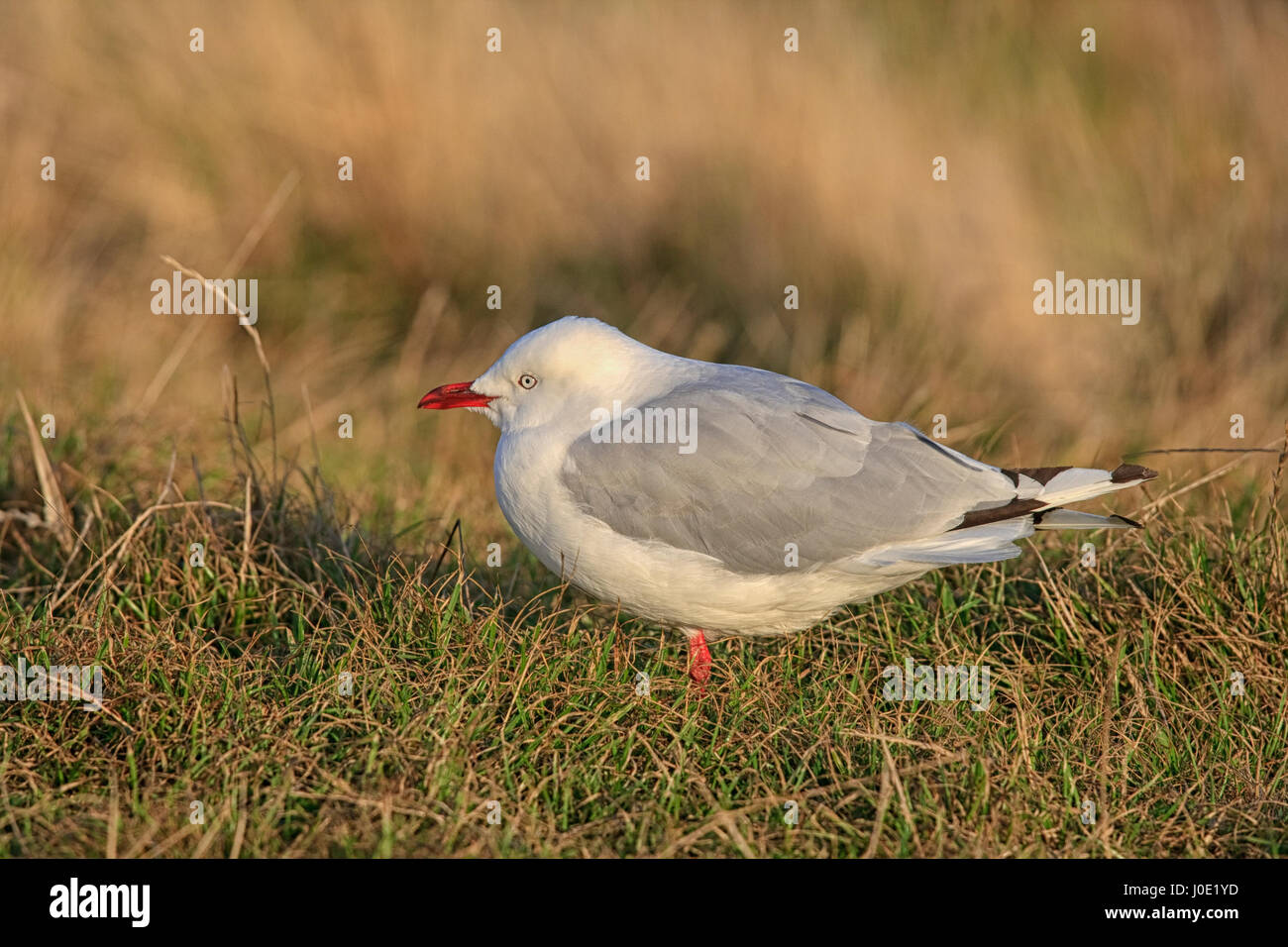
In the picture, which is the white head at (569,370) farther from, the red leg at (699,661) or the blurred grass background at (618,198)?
the blurred grass background at (618,198)

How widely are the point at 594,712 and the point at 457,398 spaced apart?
1.16m

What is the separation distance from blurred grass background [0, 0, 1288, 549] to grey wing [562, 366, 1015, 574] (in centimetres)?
287

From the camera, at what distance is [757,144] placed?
8.08 meters

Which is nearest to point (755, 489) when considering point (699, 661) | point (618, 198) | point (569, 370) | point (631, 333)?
point (699, 661)

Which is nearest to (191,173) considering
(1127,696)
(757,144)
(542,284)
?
(542,284)

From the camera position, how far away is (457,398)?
4.46m

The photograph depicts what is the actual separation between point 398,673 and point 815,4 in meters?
6.53

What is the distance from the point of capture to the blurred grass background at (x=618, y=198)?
7219 millimetres

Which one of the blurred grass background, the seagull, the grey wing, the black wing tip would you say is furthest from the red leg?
the blurred grass background

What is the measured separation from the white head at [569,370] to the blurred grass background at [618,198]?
8.54 feet

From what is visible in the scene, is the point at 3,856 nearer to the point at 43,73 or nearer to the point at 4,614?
the point at 4,614

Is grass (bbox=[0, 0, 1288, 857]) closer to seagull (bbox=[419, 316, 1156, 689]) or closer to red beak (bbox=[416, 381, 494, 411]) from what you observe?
seagull (bbox=[419, 316, 1156, 689])

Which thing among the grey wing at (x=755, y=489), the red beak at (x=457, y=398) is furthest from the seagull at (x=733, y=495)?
the red beak at (x=457, y=398)

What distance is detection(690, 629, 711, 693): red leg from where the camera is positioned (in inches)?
165
